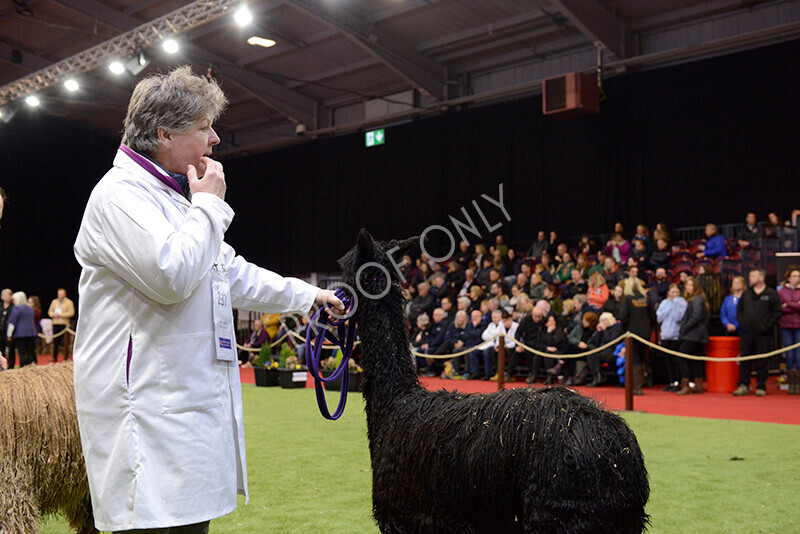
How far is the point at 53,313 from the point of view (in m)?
16.4

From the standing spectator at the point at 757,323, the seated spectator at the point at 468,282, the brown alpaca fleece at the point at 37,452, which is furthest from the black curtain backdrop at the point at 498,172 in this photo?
the brown alpaca fleece at the point at 37,452

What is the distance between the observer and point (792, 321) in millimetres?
10242

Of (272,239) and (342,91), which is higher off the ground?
(342,91)

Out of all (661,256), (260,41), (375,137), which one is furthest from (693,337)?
(260,41)

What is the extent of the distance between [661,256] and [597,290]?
156 centimetres

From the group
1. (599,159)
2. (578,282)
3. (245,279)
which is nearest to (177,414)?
(245,279)

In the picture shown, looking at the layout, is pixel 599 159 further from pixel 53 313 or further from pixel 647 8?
pixel 53 313

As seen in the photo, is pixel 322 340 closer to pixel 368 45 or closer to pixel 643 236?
pixel 643 236

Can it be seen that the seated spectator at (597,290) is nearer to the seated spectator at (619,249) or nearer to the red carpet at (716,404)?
the seated spectator at (619,249)

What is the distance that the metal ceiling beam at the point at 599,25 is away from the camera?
13.7 meters

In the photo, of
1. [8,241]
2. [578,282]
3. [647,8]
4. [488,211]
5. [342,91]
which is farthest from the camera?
[8,241]

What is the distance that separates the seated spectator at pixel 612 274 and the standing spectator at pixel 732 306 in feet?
5.99

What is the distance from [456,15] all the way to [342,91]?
5.02m

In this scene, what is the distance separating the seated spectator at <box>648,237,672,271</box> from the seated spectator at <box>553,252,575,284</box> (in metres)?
1.54
